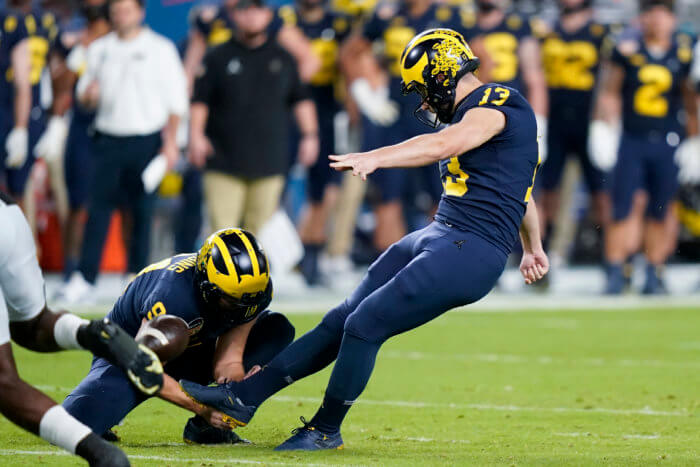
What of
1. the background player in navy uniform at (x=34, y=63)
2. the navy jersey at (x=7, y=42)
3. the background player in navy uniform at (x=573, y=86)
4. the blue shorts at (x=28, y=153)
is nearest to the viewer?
the navy jersey at (x=7, y=42)

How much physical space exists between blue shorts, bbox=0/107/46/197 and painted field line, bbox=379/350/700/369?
422cm

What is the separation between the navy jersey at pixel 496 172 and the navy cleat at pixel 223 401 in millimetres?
1080

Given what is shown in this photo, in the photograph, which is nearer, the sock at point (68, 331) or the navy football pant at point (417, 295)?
the sock at point (68, 331)

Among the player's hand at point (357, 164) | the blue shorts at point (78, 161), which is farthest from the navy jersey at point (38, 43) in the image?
the player's hand at point (357, 164)

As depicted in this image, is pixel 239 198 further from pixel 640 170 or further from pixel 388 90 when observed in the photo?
pixel 640 170

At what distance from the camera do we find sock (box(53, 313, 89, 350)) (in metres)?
4.39

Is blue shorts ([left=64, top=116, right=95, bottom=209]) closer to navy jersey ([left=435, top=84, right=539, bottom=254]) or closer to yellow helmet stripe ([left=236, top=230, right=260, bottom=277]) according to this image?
yellow helmet stripe ([left=236, top=230, right=260, bottom=277])

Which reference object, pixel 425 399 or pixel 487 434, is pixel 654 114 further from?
pixel 487 434

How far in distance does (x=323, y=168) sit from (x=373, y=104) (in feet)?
2.80

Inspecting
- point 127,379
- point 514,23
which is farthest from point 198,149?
point 127,379

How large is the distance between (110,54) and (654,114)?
16.6ft

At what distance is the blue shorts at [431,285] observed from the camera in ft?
16.4

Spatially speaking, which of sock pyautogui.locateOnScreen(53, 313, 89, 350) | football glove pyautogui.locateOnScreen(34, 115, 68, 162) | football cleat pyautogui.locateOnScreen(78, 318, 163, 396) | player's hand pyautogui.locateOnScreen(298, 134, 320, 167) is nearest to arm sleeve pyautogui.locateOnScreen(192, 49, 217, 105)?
player's hand pyautogui.locateOnScreen(298, 134, 320, 167)

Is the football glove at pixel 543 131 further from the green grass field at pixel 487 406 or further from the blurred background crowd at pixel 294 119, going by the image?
the green grass field at pixel 487 406
